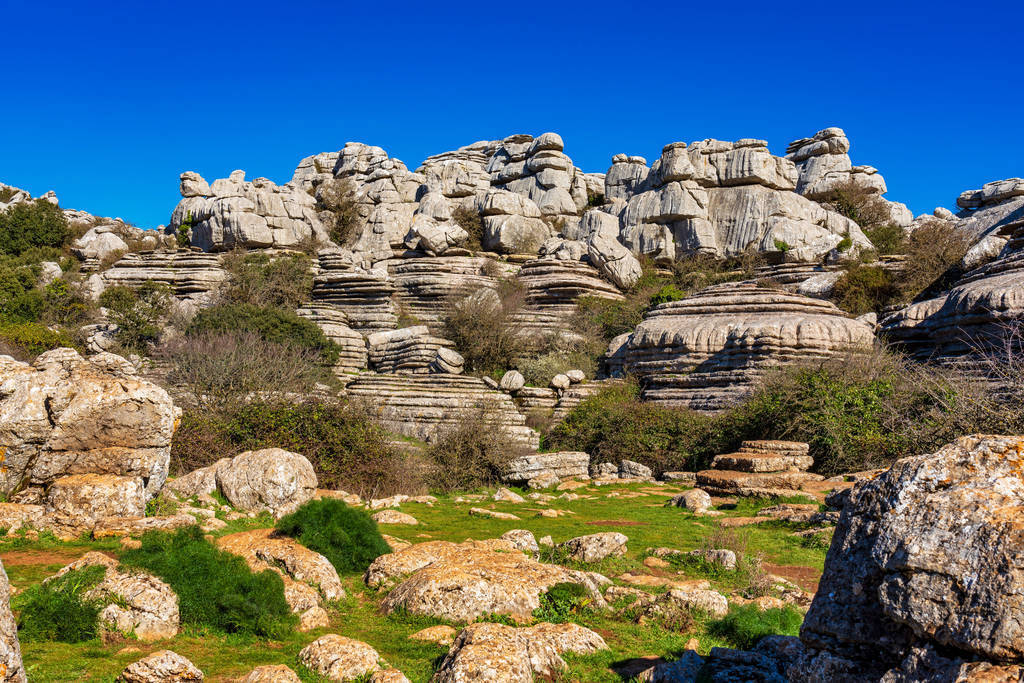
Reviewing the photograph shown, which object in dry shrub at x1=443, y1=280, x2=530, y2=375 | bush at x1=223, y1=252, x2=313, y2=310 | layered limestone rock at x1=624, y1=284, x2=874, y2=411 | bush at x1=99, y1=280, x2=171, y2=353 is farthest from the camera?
bush at x1=223, y1=252, x2=313, y2=310

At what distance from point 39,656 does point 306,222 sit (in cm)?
3784

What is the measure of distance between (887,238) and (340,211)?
99.4 ft

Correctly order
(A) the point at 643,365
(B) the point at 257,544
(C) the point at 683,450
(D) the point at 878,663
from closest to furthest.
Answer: (D) the point at 878,663 < (B) the point at 257,544 < (C) the point at 683,450 < (A) the point at 643,365

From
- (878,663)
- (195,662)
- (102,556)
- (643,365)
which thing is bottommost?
(195,662)

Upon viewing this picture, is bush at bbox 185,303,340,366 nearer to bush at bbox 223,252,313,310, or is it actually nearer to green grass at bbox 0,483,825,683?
bush at bbox 223,252,313,310

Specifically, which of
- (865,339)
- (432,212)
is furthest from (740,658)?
(432,212)

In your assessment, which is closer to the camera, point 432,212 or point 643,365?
point 643,365

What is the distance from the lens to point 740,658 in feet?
13.4

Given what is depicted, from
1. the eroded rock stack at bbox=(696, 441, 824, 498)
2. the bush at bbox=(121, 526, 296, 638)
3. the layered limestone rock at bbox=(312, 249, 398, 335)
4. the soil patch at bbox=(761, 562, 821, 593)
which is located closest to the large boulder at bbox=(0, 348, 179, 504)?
the bush at bbox=(121, 526, 296, 638)

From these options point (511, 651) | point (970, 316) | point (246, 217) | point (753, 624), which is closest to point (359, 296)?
point (246, 217)

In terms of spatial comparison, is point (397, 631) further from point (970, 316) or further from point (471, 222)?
point (471, 222)

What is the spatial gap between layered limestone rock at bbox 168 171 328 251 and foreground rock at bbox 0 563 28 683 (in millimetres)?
36581

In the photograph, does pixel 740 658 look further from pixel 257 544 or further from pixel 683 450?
pixel 683 450

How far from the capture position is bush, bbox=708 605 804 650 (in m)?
4.98
